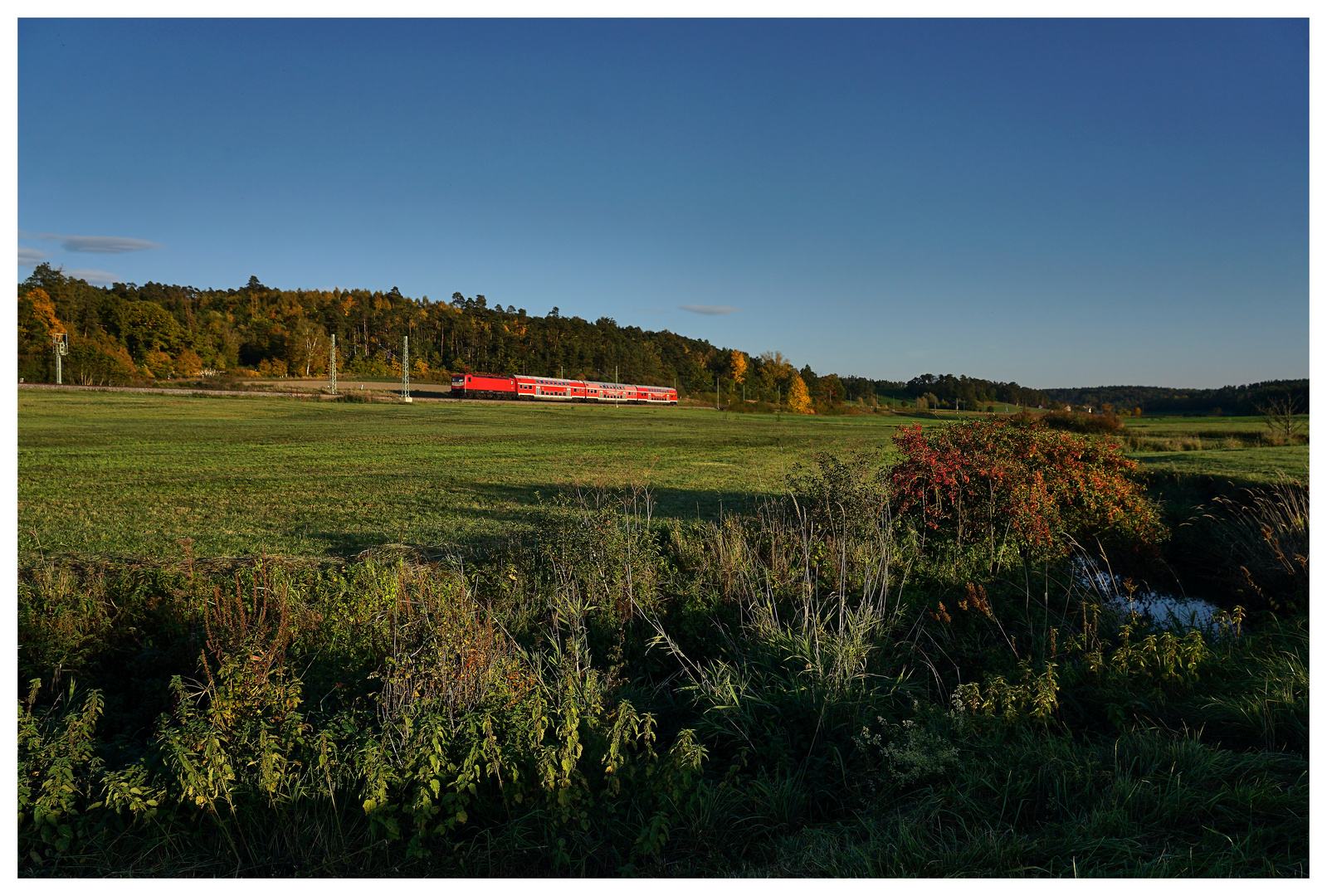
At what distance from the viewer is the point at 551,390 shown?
216 feet

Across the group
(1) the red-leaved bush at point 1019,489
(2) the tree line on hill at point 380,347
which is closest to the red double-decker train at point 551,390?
(2) the tree line on hill at point 380,347

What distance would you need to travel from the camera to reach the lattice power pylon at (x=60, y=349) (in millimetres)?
37875

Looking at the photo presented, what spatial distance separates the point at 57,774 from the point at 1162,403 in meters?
54.0

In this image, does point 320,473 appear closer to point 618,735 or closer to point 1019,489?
point 1019,489

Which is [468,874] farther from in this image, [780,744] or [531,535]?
[531,535]

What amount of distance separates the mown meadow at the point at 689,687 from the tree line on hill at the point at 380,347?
103 ft

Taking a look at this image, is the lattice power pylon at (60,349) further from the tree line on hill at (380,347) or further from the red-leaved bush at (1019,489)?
the red-leaved bush at (1019,489)

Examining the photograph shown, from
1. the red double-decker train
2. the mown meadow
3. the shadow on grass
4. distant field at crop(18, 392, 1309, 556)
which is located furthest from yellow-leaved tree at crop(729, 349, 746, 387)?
the mown meadow

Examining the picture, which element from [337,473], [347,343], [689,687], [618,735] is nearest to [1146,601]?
[689,687]

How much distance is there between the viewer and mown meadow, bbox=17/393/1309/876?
3145 mm

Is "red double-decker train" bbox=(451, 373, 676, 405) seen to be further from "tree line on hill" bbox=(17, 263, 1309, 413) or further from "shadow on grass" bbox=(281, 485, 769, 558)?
"shadow on grass" bbox=(281, 485, 769, 558)

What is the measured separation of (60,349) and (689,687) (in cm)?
4554

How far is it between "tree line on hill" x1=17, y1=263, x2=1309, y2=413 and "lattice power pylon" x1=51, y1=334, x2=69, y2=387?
56 cm

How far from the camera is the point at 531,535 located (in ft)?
25.4
